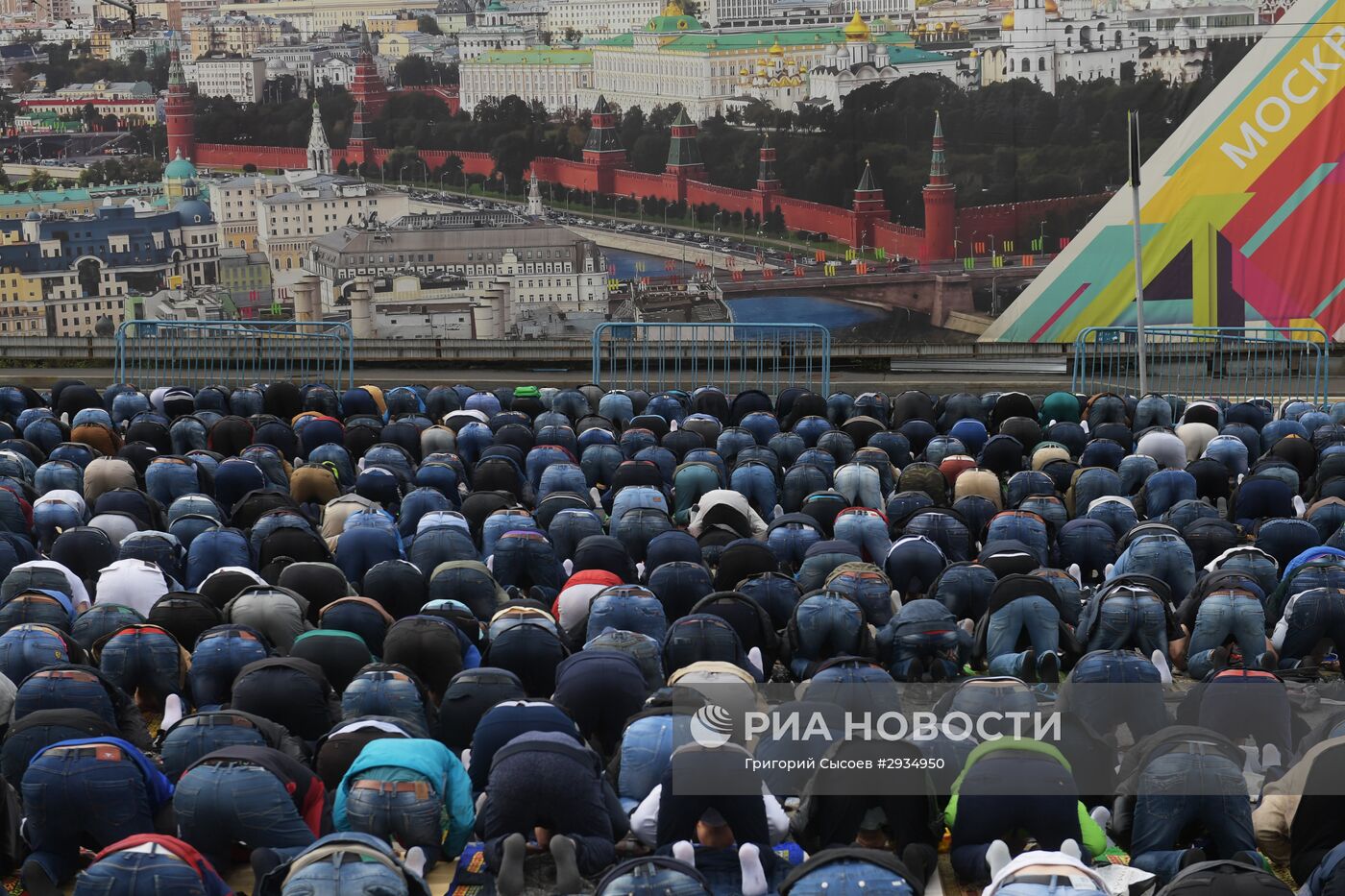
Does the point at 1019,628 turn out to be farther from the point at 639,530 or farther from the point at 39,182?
the point at 39,182

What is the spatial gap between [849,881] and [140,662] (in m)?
6.23

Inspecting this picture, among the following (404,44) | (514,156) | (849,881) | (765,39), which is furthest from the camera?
(404,44)

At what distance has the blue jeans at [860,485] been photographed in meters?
19.5

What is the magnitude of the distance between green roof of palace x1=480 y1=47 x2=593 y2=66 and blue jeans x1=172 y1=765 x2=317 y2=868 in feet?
105

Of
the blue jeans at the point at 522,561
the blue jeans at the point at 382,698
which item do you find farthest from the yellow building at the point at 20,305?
the blue jeans at the point at 382,698

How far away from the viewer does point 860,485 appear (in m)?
19.5

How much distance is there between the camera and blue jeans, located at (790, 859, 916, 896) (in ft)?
31.3

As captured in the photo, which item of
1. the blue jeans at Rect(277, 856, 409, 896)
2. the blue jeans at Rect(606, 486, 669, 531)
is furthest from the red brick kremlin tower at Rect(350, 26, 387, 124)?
the blue jeans at Rect(277, 856, 409, 896)

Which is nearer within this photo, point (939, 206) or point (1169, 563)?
point (1169, 563)

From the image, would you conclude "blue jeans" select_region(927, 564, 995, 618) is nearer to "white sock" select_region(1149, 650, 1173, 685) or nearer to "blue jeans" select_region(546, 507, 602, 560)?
"white sock" select_region(1149, 650, 1173, 685)

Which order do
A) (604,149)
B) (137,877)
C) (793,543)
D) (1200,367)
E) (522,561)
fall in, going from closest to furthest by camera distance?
1. (137,877)
2. (522,561)
3. (793,543)
4. (1200,367)
5. (604,149)

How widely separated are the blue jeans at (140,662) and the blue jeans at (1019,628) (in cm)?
624

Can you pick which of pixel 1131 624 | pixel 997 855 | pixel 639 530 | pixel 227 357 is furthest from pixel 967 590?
pixel 227 357

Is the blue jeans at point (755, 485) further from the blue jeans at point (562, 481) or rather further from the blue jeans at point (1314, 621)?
the blue jeans at point (1314, 621)
